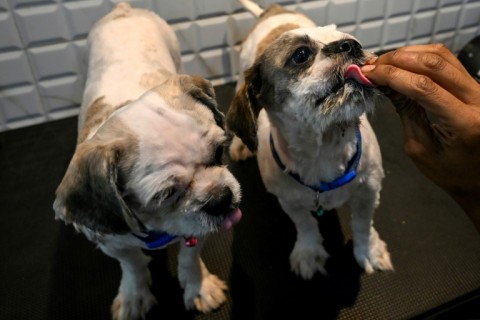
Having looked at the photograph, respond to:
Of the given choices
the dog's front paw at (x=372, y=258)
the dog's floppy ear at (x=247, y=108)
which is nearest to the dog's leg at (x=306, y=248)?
the dog's front paw at (x=372, y=258)

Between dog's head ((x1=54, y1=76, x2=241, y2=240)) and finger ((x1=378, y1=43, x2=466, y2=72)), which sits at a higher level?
finger ((x1=378, y1=43, x2=466, y2=72))

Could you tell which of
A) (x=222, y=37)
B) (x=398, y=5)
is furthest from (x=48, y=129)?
(x=398, y=5)

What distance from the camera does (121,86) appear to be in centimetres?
130

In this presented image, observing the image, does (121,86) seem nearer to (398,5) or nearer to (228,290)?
(228,290)

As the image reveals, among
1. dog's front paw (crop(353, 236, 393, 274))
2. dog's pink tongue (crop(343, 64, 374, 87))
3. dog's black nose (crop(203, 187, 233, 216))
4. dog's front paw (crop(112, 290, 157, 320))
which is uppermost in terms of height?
dog's pink tongue (crop(343, 64, 374, 87))

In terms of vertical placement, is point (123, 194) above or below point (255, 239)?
above

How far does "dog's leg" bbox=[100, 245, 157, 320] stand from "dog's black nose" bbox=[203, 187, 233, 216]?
1.32ft

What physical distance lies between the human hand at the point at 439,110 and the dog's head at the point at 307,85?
5 cm

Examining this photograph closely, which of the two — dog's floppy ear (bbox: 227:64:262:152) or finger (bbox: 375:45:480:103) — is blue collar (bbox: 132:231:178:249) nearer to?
dog's floppy ear (bbox: 227:64:262:152)

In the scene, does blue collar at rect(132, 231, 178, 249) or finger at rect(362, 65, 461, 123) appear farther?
blue collar at rect(132, 231, 178, 249)

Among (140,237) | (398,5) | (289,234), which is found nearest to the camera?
(140,237)

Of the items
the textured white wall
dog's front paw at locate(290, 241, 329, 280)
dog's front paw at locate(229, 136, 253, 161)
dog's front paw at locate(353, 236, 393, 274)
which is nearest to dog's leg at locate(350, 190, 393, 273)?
dog's front paw at locate(353, 236, 393, 274)

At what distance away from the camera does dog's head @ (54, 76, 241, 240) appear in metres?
0.85

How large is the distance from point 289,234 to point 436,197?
1.94 ft
